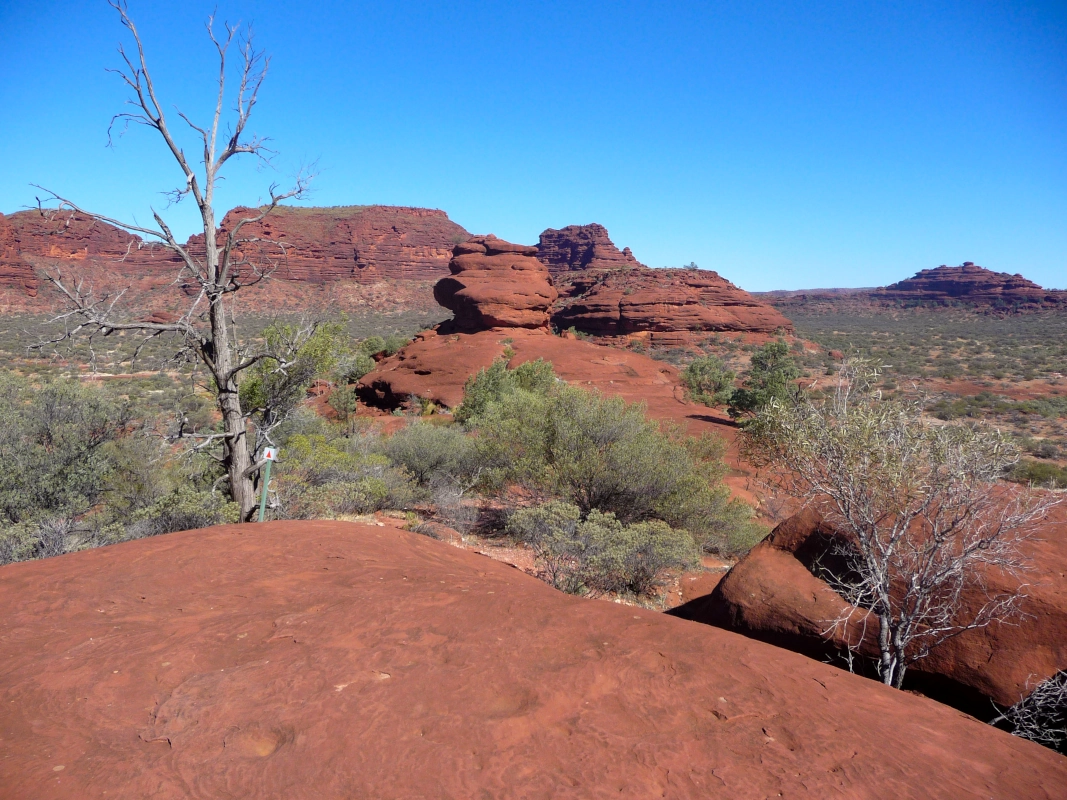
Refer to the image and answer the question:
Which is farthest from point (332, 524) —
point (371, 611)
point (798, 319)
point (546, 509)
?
point (798, 319)

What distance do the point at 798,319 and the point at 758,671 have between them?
81.0 metres

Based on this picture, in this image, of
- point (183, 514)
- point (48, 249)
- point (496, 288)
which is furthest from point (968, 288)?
point (48, 249)

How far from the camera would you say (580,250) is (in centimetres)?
8650

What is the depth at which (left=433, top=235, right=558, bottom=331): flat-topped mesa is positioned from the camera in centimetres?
3362

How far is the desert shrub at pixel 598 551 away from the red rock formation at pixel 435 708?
2760mm

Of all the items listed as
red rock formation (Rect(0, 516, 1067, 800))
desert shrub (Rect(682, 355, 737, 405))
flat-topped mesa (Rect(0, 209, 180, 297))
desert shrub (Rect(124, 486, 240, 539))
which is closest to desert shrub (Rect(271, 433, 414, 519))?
desert shrub (Rect(124, 486, 240, 539))

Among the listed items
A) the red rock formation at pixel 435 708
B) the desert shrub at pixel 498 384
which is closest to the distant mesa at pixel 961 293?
the desert shrub at pixel 498 384

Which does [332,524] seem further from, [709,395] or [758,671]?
[709,395]

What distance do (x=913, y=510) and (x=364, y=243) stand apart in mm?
84462

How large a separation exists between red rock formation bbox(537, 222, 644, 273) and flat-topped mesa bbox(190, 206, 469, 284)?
1373 cm

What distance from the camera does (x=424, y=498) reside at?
12008mm

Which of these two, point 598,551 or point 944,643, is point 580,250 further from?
point 944,643

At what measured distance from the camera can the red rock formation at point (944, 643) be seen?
4.09 meters

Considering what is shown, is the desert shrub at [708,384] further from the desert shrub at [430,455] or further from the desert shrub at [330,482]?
the desert shrub at [330,482]
